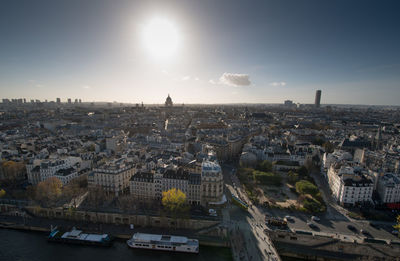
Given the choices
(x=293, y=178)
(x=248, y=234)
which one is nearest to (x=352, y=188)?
(x=293, y=178)

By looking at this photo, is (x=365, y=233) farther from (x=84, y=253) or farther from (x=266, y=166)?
(x=84, y=253)

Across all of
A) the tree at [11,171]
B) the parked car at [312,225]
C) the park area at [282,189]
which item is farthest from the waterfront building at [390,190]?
the tree at [11,171]

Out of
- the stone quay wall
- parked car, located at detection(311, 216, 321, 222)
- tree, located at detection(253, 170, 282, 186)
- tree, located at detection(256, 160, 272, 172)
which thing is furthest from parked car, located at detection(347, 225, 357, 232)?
tree, located at detection(256, 160, 272, 172)

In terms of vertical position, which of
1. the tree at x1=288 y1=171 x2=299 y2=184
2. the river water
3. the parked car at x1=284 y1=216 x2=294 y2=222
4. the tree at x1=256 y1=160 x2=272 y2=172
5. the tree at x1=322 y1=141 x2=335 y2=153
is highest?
the tree at x1=322 y1=141 x2=335 y2=153

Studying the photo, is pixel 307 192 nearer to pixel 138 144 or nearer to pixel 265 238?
pixel 265 238

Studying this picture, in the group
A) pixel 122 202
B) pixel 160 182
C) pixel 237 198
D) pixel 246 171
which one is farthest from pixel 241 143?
pixel 122 202

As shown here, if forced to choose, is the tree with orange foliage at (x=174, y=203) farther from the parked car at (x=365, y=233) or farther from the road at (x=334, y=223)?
the parked car at (x=365, y=233)

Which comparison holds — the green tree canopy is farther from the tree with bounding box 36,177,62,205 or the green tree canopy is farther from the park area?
the tree with bounding box 36,177,62,205
